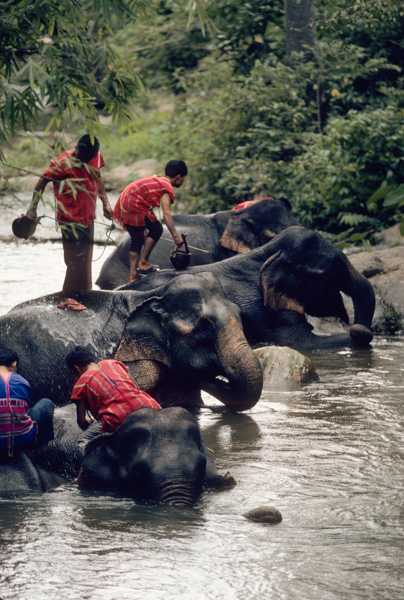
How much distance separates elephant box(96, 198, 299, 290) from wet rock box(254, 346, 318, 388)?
3.23m

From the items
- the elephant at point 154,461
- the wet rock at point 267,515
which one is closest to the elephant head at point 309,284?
the elephant at point 154,461

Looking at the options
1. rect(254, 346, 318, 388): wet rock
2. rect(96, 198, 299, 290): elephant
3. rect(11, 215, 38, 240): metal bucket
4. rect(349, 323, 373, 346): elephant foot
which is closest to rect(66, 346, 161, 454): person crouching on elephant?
rect(11, 215, 38, 240): metal bucket

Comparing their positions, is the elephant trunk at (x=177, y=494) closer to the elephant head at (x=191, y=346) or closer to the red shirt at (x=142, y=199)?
the elephant head at (x=191, y=346)

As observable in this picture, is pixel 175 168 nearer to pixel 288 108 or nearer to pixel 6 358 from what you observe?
pixel 6 358

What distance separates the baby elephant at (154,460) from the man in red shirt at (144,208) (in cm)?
440

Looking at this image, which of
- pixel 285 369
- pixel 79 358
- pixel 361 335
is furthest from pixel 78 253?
pixel 361 335

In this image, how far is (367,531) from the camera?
4.89 metres

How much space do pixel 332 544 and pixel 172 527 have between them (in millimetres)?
794

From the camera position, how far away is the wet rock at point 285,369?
8.68 m

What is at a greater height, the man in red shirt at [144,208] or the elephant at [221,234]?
the man in red shirt at [144,208]

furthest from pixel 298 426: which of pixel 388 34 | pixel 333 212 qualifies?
pixel 388 34

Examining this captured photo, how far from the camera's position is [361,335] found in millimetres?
10305

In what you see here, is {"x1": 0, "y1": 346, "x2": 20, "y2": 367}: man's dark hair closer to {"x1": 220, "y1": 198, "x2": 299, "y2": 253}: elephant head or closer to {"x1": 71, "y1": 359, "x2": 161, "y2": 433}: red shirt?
{"x1": 71, "y1": 359, "x2": 161, "y2": 433}: red shirt

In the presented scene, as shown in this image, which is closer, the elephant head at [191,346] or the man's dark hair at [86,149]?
the elephant head at [191,346]
